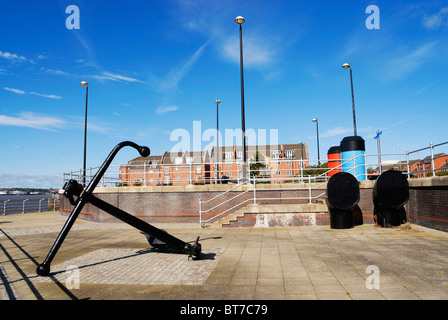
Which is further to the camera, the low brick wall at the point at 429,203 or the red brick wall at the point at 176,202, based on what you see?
the red brick wall at the point at 176,202

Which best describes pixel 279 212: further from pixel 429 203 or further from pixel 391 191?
pixel 429 203

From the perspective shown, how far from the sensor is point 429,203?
9.42 m

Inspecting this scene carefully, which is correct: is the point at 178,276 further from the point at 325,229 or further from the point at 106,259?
the point at 325,229

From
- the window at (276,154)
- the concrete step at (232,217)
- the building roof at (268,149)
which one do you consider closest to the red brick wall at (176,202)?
the concrete step at (232,217)

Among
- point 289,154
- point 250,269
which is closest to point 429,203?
point 250,269

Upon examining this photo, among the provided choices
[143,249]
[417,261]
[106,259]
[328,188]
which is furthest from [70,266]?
[328,188]

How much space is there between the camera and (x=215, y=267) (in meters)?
5.95

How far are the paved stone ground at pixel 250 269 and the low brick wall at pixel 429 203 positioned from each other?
41 cm

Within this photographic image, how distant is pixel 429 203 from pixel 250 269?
7487 millimetres

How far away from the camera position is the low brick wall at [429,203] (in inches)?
340

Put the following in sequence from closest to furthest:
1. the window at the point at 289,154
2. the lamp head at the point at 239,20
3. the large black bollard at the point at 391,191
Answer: the large black bollard at the point at 391,191 < the lamp head at the point at 239,20 < the window at the point at 289,154

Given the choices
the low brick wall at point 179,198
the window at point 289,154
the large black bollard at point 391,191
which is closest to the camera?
the large black bollard at point 391,191

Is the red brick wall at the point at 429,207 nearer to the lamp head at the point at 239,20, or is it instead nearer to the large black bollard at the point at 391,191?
the large black bollard at the point at 391,191
